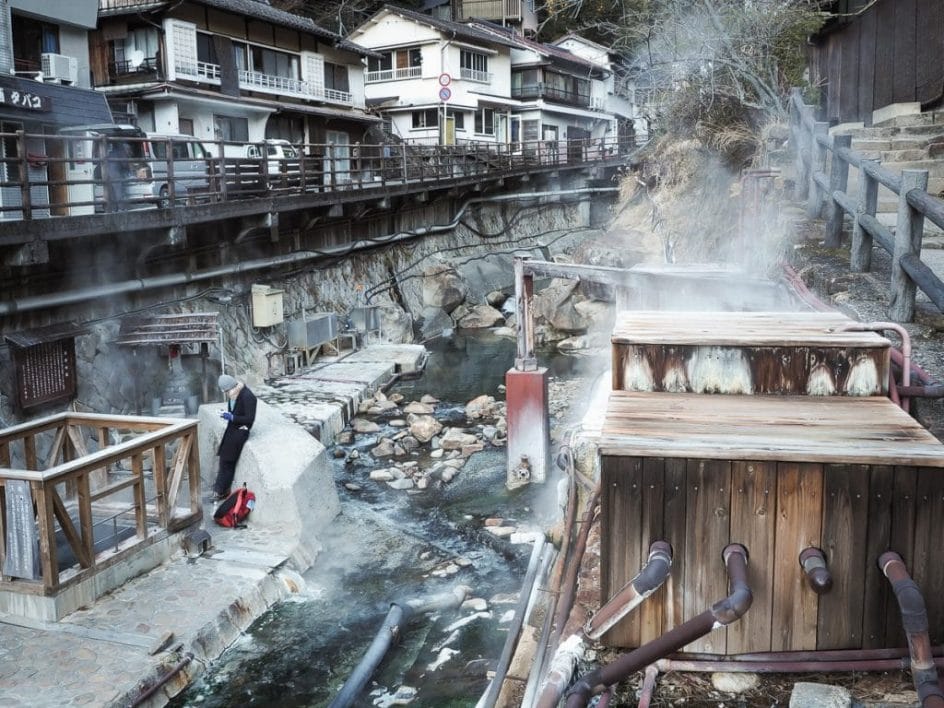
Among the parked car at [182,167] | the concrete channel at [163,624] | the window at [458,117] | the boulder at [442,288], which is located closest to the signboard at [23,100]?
the parked car at [182,167]

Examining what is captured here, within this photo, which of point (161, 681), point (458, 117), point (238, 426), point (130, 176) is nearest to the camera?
point (161, 681)

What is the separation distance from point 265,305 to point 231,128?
12.4 meters

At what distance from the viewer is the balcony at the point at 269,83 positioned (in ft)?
85.5

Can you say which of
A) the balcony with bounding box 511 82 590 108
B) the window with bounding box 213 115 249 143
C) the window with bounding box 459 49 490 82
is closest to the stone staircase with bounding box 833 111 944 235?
the window with bounding box 213 115 249 143

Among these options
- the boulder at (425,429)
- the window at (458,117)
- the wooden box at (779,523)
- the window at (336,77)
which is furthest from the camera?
the window at (458,117)

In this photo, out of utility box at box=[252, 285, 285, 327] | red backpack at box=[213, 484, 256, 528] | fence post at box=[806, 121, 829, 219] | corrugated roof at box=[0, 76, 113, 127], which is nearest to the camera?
red backpack at box=[213, 484, 256, 528]

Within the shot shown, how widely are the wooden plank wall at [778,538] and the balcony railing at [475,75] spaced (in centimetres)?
4074

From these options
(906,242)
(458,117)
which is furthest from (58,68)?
(458,117)

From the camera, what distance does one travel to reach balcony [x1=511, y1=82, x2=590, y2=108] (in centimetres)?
4741

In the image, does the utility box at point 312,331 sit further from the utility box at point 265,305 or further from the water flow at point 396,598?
the water flow at point 396,598

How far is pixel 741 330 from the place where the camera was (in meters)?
4.87

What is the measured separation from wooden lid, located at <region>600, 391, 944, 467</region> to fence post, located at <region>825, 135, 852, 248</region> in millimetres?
5187

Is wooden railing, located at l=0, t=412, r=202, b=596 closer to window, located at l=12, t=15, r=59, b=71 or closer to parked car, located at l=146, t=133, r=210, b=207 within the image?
parked car, located at l=146, t=133, r=210, b=207

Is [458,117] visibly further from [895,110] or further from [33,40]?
[895,110]
